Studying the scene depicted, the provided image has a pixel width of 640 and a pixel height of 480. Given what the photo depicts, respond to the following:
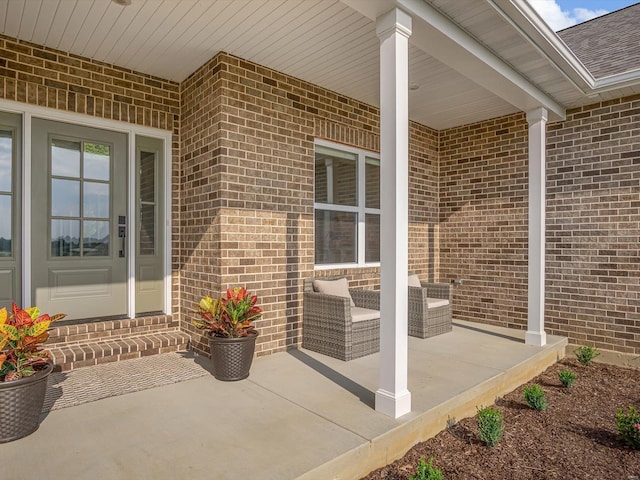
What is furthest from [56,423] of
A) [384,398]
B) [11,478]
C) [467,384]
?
[467,384]

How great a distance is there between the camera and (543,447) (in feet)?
9.01

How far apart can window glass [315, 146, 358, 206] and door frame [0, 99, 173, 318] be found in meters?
1.69

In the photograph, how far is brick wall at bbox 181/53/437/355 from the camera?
12.7ft

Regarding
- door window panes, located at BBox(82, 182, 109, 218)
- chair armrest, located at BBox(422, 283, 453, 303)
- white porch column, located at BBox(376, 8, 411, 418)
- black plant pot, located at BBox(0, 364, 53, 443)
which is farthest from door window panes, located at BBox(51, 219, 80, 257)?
chair armrest, located at BBox(422, 283, 453, 303)

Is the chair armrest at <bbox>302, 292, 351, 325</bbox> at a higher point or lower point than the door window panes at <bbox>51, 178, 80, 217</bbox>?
lower

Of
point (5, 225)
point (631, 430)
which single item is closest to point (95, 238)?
point (5, 225)

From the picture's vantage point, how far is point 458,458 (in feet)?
8.27

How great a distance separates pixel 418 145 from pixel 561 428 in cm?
422

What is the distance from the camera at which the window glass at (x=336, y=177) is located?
4805 millimetres

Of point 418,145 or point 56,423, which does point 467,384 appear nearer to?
point 56,423

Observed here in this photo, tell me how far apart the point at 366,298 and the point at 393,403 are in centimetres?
201

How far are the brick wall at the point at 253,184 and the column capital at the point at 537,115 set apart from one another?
222 centimetres

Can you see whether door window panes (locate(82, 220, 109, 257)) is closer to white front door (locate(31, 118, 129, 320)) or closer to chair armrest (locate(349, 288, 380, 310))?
white front door (locate(31, 118, 129, 320))

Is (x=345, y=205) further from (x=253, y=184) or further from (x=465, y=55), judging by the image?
Answer: (x=465, y=55)
